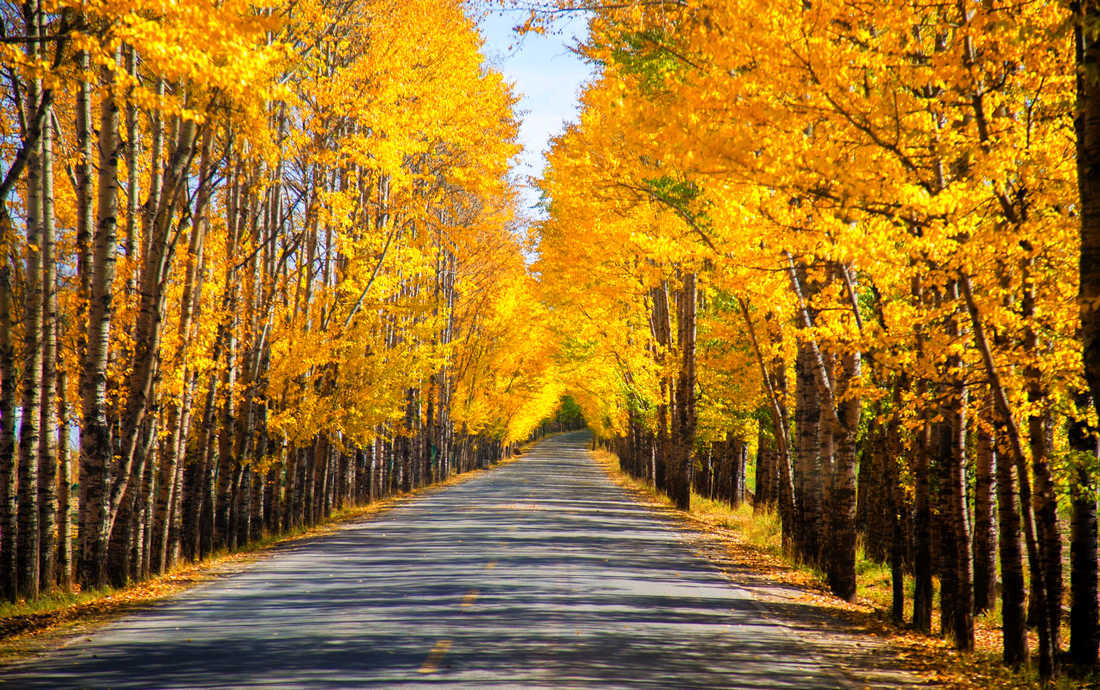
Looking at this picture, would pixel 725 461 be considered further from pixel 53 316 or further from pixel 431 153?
pixel 53 316

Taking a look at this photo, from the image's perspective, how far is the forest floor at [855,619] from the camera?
28.8 feet

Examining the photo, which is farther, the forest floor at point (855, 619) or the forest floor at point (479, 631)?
the forest floor at point (855, 619)

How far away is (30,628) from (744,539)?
1478 centimetres

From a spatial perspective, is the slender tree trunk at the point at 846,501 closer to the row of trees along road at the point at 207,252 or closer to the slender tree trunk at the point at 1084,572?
the slender tree trunk at the point at 1084,572

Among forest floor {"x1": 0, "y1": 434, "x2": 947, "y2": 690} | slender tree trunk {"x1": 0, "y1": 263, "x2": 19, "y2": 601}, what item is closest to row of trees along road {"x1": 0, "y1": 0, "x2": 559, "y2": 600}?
slender tree trunk {"x1": 0, "y1": 263, "x2": 19, "y2": 601}

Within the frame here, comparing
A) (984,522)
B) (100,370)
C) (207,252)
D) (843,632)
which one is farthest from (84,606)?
(984,522)

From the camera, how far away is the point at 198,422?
22.8 meters

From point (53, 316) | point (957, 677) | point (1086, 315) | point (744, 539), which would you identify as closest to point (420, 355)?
point (744, 539)

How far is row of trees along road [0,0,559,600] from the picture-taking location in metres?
11.6

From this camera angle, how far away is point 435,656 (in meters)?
8.05

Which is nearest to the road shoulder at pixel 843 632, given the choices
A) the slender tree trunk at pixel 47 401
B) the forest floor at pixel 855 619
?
the forest floor at pixel 855 619

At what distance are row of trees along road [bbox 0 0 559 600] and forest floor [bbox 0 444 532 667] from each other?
0.57 meters

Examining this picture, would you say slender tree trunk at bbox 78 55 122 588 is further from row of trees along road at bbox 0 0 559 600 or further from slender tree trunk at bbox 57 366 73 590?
slender tree trunk at bbox 57 366 73 590

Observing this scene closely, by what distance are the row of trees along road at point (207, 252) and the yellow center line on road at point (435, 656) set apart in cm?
510
